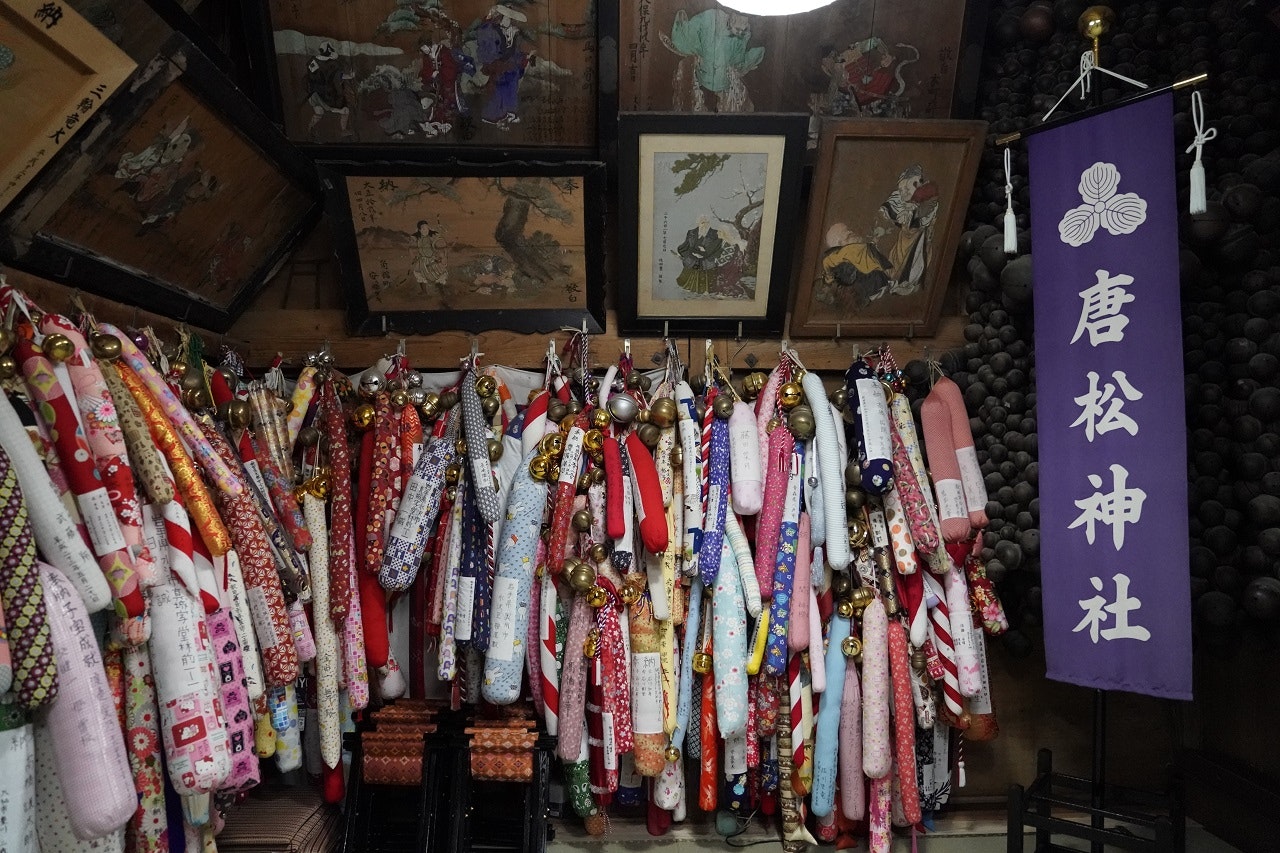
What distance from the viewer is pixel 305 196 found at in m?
2.31

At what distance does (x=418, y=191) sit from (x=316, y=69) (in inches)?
17.2

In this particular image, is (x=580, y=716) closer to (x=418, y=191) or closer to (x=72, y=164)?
(x=418, y=191)

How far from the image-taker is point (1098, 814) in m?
1.78

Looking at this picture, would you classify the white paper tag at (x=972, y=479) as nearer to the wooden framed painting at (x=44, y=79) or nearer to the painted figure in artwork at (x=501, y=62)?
the painted figure in artwork at (x=501, y=62)

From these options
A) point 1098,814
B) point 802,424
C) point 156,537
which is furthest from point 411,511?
point 1098,814

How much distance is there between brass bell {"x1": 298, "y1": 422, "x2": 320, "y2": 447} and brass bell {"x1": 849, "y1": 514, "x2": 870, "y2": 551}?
60.3 inches

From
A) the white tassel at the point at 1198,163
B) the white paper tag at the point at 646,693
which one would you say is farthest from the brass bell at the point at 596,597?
the white tassel at the point at 1198,163

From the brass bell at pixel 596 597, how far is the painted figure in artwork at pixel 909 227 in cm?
130

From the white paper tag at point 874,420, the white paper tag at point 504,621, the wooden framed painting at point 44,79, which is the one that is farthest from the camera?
the white paper tag at point 874,420

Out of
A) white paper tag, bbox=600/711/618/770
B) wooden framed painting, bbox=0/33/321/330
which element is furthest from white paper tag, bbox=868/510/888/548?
wooden framed painting, bbox=0/33/321/330

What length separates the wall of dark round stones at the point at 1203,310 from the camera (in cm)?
161

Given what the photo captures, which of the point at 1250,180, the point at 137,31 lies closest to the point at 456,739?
the point at 137,31

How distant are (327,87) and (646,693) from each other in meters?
1.92

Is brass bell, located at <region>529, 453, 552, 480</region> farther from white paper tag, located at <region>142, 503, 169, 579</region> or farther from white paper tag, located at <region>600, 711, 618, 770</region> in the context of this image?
white paper tag, located at <region>142, 503, 169, 579</region>
